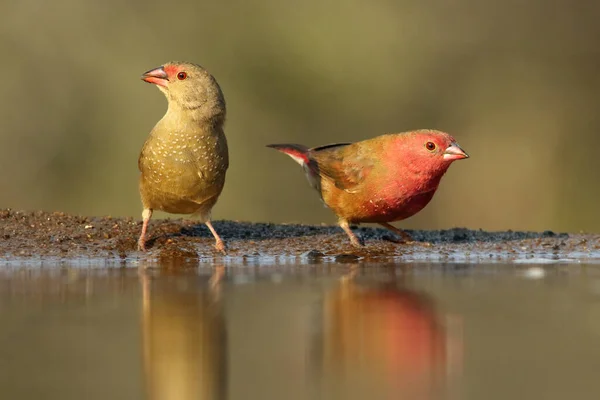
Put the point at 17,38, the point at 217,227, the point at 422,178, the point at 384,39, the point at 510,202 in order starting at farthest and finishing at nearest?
the point at 384,39 < the point at 17,38 < the point at 510,202 < the point at 217,227 < the point at 422,178

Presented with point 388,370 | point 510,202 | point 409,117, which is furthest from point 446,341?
point 409,117

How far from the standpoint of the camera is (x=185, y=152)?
737 centimetres

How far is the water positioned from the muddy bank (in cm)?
72

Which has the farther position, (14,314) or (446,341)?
(14,314)

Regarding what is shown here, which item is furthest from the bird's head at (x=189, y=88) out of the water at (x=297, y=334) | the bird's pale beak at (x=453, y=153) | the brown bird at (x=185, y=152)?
the water at (x=297, y=334)

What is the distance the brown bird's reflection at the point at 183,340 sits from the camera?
3055 mm

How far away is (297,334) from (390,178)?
378cm

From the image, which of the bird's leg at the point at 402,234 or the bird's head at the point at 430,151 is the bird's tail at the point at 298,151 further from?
the bird's head at the point at 430,151

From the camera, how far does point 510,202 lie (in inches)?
529

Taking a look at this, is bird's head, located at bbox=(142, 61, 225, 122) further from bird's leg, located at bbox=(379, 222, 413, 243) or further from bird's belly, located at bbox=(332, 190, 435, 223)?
bird's leg, located at bbox=(379, 222, 413, 243)

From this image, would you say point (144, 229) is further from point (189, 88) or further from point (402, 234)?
point (402, 234)

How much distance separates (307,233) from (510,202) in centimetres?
604

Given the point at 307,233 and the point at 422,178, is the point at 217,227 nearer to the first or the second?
the point at 307,233

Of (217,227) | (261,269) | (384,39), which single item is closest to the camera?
(261,269)
